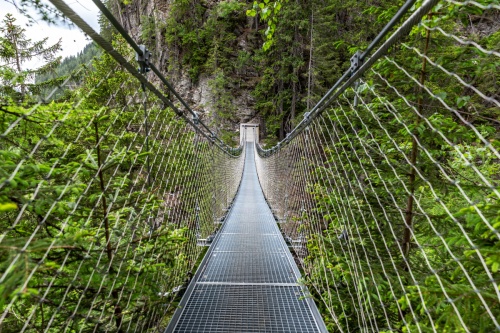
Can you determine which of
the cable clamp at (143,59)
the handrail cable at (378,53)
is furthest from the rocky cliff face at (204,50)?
the cable clamp at (143,59)

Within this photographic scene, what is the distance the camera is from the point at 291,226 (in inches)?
112

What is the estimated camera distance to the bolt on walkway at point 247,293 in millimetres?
1420

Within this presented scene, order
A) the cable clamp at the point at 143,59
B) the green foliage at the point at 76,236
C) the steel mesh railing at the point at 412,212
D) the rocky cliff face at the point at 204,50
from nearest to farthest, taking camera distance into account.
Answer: the green foliage at the point at 76,236
the steel mesh railing at the point at 412,212
the cable clamp at the point at 143,59
the rocky cliff face at the point at 204,50

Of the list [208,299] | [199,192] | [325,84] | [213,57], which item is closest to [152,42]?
[213,57]

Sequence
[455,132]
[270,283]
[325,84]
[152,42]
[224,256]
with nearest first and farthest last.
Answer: [455,132] < [270,283] < [224,256] < [325,84] < [152,42]

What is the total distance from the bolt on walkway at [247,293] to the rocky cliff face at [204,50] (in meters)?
12.5

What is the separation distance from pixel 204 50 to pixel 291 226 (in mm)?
14653

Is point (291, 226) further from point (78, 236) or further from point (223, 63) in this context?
point (223, 63)

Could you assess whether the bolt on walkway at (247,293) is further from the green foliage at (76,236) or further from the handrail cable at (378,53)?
the handrail cable at (378,53)

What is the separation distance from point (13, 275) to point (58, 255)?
324 millimetres

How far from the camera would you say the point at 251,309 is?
157cm

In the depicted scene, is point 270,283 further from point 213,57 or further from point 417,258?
point 213,57

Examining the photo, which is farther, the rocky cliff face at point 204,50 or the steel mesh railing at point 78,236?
the rocky cliff face at point 204,50

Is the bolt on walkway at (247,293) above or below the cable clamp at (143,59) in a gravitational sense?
below
